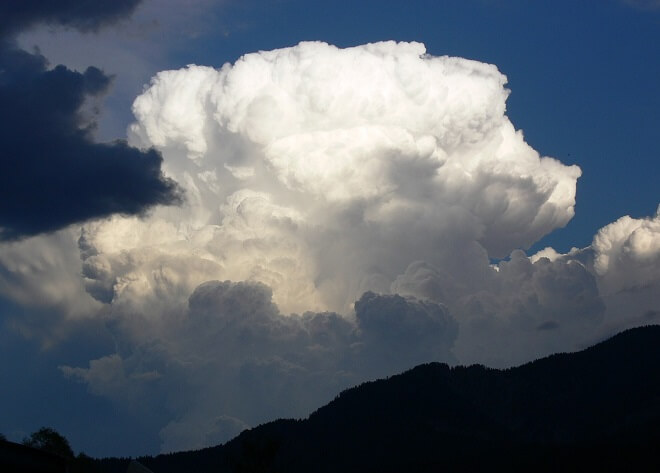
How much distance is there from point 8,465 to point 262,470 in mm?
150140

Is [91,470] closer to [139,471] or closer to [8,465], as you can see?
[139,471]

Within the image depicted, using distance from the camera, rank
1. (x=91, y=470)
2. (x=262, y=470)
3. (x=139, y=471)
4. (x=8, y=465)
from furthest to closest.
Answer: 1. (x=91, y=470)
2. (x=262, y=470)
3. (x=139, y=471)
4. (x=8, y=465)

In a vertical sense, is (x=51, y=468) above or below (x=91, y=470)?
below

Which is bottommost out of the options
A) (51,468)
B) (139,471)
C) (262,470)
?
(51,468)

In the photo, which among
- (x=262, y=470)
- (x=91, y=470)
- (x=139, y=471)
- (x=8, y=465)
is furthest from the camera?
(x=91, y=470)

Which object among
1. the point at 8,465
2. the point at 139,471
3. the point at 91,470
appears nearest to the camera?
the point at 8,465

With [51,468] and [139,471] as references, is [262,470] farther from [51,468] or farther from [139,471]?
[51,468]

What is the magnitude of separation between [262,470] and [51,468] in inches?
5877

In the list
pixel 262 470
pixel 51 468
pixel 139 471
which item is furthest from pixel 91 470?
pixel 51 468

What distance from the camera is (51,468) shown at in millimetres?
30172

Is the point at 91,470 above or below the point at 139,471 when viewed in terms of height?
above

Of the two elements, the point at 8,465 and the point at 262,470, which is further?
the point at 262,470

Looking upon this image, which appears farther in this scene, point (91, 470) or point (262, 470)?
point (91, 470)

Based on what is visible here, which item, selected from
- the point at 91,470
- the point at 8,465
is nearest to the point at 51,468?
the point at 8,465
